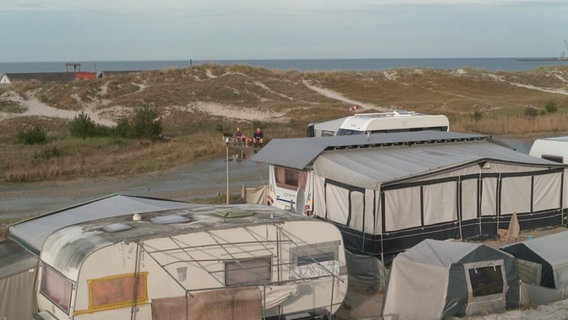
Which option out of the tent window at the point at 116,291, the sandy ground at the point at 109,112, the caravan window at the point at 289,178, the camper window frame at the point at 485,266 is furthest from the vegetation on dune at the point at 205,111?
the camper window frame at the point at 485,266

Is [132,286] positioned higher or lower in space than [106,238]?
lower

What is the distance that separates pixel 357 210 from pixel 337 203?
772mm

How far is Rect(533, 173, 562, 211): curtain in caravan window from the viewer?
17.2 m

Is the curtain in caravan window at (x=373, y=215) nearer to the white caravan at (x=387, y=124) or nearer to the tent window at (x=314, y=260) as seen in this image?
the tent window at (x=314, y=260)

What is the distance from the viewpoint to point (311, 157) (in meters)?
16.3

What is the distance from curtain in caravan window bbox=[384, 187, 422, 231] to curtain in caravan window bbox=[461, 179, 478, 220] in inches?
53.3

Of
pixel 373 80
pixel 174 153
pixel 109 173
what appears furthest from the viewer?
pixel 373 80

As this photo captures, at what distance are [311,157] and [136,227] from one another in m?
7.03

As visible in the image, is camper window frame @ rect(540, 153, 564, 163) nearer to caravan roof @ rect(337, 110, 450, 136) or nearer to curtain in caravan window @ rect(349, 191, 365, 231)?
caravan roof @ rect(337, 110, 450, 136)

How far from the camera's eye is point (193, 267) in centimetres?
956

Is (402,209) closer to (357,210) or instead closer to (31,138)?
(357,210)

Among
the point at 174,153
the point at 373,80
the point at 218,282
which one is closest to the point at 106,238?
the point at 218,282

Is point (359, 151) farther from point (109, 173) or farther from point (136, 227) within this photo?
point (109, 173)

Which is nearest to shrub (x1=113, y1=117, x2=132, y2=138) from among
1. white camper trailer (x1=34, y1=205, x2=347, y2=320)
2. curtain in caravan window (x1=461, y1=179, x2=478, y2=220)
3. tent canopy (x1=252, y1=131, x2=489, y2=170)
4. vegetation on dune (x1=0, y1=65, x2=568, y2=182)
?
vegetation on dune (x1=0, y1=65, x2=568, y2=182)
